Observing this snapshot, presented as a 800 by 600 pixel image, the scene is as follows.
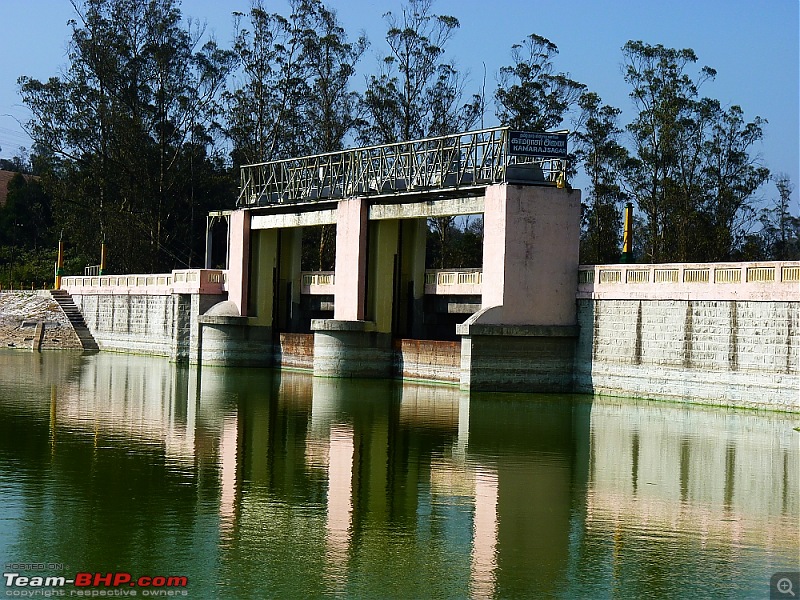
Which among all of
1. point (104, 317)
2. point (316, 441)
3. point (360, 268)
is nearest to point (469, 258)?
point (104, 317)

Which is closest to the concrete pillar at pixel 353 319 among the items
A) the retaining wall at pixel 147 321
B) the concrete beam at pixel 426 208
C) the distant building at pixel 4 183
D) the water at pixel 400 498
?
the concrete beam at pixel 426 208

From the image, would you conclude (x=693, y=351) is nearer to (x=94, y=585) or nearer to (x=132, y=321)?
(x=94, y=585)

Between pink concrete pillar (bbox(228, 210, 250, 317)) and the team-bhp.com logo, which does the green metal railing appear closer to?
pink concrete pillar (bbox(228, 210, 250, 317))

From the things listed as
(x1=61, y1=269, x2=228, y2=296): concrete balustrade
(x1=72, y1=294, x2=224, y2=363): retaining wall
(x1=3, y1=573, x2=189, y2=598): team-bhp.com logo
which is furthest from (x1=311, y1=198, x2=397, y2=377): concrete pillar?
(x1=3, y1=573, x2=189, y2=598): team-bhp.com logo

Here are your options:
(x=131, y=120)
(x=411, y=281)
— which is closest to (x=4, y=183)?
(x=131, y=120)

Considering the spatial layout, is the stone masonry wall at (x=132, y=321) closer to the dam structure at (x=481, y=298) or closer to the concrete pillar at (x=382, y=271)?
the dam structure at (x=481, y=298)

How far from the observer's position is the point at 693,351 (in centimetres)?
3189

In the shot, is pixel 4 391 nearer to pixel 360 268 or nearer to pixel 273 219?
pixel 360 268

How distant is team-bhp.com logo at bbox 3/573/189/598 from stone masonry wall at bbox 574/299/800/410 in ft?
66.5

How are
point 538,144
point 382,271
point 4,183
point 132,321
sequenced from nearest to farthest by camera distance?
point 538,144
point 382,271
point 132,321
point 4,183

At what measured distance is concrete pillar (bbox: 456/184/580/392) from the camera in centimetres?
3475

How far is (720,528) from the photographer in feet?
52.1

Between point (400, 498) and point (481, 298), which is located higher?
point (481, 298)

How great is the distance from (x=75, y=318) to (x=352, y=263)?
75.1 feet
